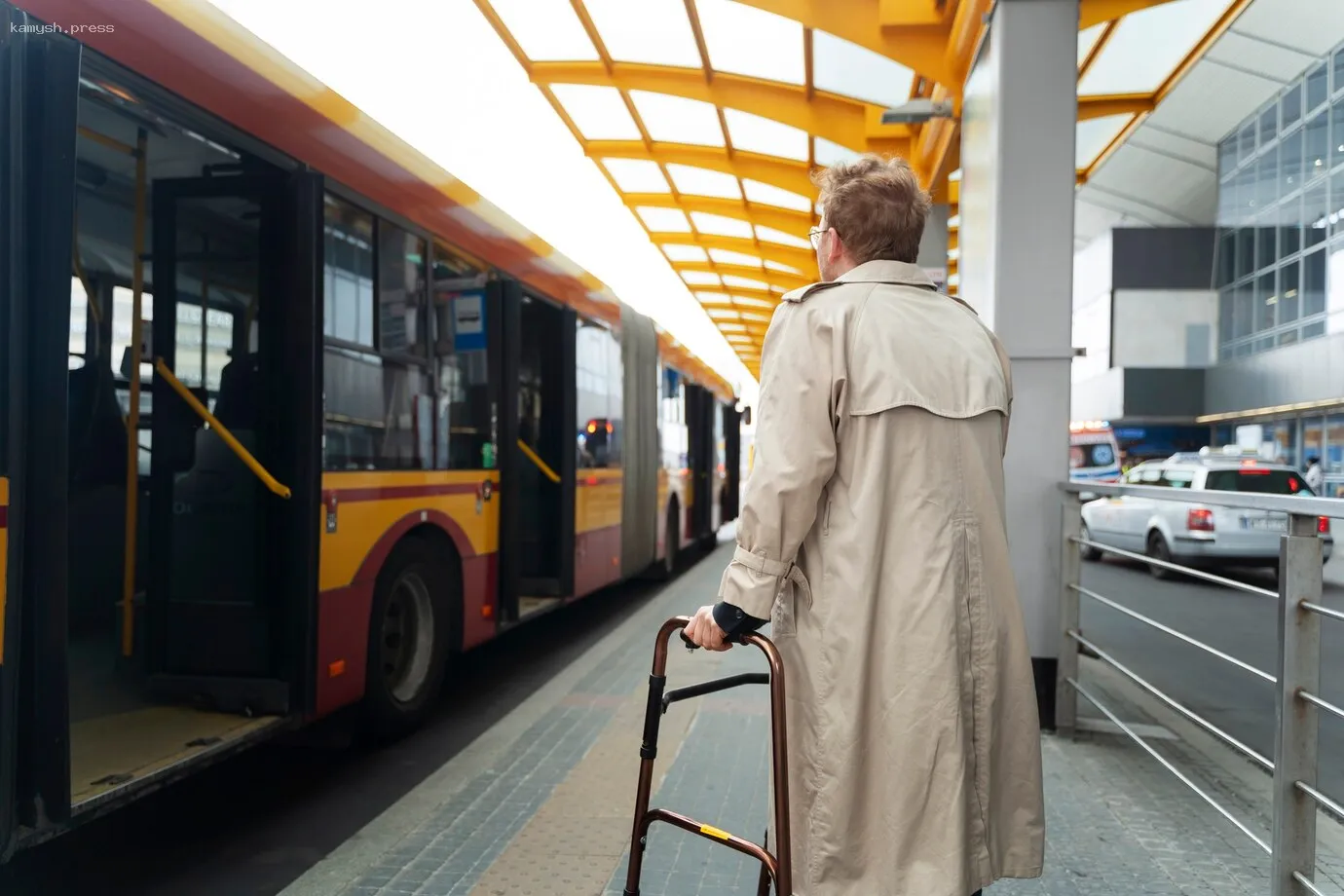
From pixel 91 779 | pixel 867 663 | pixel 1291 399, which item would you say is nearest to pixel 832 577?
pixel 867 663

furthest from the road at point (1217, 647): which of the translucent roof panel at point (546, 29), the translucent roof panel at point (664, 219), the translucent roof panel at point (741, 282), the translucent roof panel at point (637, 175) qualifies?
the translucent roof panel at point (741, 282)

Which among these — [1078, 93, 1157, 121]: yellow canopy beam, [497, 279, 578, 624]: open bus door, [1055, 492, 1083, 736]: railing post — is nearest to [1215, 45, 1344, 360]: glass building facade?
[1078, 93, 1157, 121]: yellow canopy beam

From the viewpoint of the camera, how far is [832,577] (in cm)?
210

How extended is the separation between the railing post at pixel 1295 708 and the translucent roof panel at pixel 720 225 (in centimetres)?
1377

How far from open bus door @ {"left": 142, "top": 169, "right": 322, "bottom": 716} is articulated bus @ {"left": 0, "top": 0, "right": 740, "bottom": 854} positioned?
0.01m

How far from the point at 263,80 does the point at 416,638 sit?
9.77ft

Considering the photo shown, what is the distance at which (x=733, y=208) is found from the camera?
51.5ft

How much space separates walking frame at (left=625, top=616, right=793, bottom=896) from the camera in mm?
2100

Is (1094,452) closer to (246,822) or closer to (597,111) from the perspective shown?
(597,111)

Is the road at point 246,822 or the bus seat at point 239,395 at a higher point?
the bus seat at point 239,395

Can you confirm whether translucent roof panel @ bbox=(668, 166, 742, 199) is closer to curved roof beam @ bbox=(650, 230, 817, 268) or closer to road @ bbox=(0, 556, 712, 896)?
curved roof beam @ bbox=(650, 230, 817, 268)

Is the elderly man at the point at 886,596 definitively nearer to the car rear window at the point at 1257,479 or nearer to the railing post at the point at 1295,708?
the railing post at the point at 1295,708

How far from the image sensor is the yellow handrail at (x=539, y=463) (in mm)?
7840

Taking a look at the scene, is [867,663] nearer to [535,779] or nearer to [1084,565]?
[535,779]
